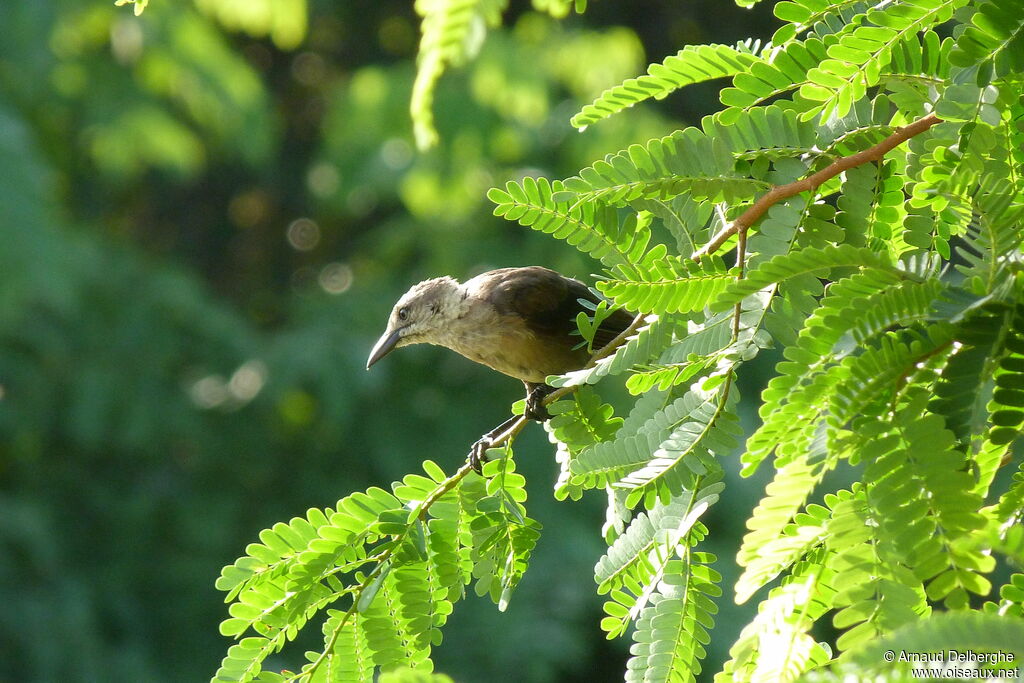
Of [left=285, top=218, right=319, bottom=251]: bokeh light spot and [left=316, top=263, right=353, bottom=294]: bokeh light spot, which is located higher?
[left=285, top=218, right=319, bottom=251]: bokeh light spot

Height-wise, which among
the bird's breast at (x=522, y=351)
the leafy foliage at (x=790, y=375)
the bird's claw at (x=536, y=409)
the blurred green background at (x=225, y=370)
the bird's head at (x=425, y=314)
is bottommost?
the leafy foliage at (x=790, y=375)

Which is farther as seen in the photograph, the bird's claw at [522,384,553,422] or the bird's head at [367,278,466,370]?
the bird's head at [367,278,466,370]

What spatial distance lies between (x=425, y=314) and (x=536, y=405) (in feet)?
5.12

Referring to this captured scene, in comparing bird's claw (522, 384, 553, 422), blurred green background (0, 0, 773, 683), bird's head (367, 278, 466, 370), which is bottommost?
bird's claw (522, 384, 553, 422)

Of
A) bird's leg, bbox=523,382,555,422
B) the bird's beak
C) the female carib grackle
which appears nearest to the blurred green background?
the bird's beak

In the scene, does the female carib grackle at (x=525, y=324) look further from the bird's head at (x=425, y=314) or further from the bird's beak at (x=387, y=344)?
the bird's beak at (x=387, y=344)

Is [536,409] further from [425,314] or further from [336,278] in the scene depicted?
[336,278]

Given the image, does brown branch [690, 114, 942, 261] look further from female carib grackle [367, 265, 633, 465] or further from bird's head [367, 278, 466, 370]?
bird's head [367, 278, 466, 370]

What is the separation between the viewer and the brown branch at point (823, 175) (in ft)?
6.45

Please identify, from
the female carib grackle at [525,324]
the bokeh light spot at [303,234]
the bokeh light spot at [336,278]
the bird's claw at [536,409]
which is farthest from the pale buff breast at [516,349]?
the bokeh light spot at [303,234]

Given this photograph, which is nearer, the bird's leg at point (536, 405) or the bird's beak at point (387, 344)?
the bird's leg at point (536, 405)

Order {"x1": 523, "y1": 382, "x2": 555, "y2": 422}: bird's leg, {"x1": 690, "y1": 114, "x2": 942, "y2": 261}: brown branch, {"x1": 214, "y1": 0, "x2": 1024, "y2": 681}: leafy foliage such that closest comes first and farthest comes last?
{"x1": 214, "y1": 0, "x2": 1024, "y2": 681}: leafy foliage < {"x1": 690, "y1": 114, "x2": 942, "y2": 261}: brown branch < {"x1": 523, "y1": 382, "x2": 555, "y2": 422}: bird's leg

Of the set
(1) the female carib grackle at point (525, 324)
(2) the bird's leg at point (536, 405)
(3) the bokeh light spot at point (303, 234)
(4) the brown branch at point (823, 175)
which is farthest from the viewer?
(3) the bokeh light spot at point (303, 234)

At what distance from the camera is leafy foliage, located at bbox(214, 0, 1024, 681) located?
161 cm
